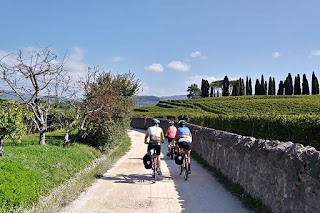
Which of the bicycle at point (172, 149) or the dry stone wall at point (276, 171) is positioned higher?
the dry stone wall at point (276, 171)

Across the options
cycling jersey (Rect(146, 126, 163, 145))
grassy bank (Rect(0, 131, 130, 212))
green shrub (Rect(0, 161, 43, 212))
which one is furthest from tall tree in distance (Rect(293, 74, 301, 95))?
green shrub (Rect(0, 161, 43, 212))

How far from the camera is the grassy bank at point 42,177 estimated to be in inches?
248

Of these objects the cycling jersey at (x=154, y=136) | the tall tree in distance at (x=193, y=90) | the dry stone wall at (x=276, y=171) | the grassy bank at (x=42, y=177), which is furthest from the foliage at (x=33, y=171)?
the tall tree in distance at (x=193, y=90)

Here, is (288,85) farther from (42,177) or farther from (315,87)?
(42,177)

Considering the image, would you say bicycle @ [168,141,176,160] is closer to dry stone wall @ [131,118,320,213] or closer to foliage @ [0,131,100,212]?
foliage @ [0,131,100,212]

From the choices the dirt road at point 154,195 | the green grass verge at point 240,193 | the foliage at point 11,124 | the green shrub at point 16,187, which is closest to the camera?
the green shrub at point 16,187

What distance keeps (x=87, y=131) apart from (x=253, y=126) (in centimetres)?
975

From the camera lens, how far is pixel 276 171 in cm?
627

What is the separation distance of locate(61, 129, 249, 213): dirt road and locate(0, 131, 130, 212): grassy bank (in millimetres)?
340

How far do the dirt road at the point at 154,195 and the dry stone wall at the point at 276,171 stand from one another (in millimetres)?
630

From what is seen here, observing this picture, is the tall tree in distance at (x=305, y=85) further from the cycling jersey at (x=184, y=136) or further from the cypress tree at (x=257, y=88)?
the cycling jersey at (x=184, y=136)

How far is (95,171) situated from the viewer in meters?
10.9

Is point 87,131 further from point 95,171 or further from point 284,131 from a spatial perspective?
point 284,131

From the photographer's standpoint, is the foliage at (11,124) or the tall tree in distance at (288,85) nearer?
the foliage at (11,124)
